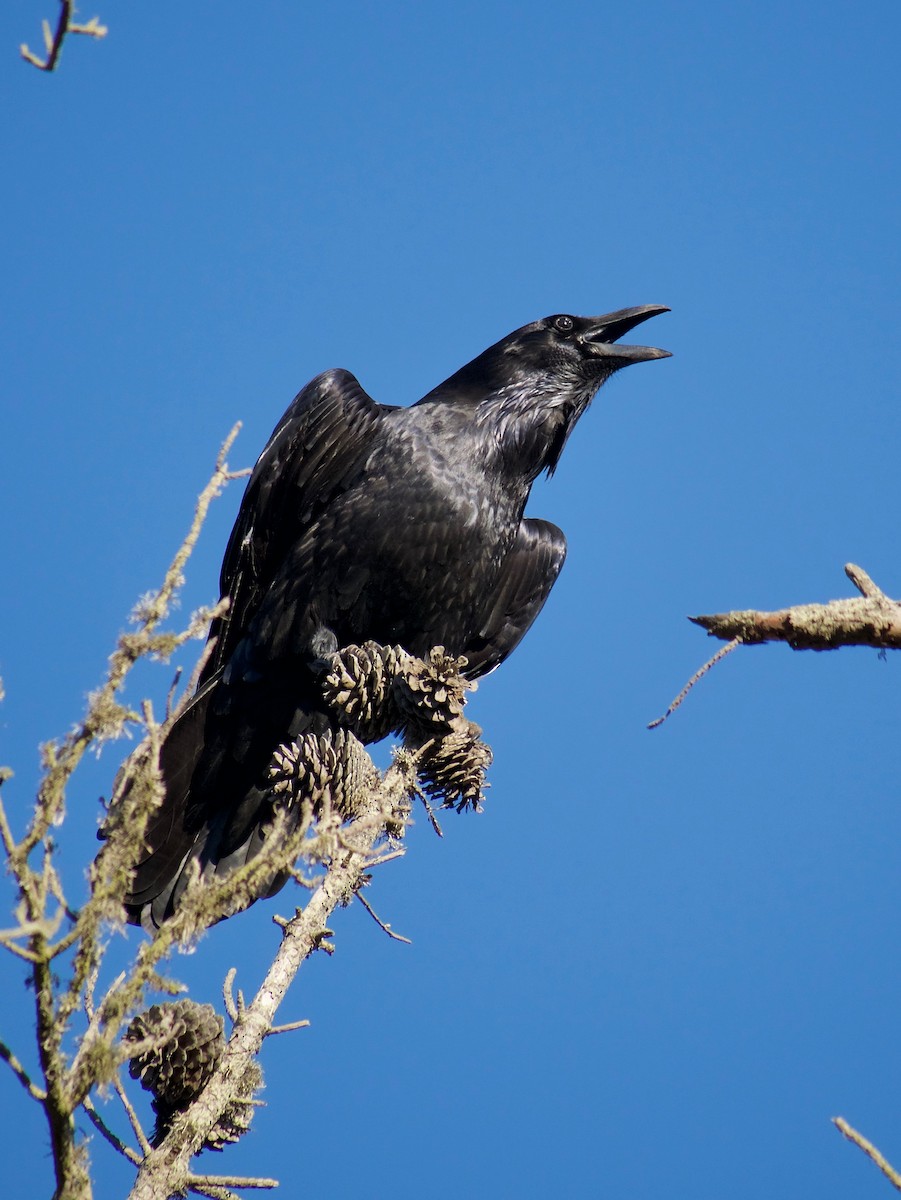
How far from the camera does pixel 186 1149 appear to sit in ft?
7.54

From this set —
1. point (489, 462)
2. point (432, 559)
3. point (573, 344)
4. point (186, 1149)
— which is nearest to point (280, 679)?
point (432, 559)

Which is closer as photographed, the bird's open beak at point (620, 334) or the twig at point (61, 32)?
the twig at point (61, 32)

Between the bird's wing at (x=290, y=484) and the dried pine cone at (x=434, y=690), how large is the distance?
5.57 feet

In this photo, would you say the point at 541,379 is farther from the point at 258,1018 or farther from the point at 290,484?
the point at 258,1018

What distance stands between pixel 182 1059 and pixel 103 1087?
0.91m

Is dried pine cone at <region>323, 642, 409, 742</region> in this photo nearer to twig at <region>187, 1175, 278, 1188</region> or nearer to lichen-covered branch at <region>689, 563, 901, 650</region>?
lichen-covered branch at <region>689, 563, 901, 650</region>

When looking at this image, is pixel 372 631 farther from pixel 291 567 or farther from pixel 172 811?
pixel 172 811

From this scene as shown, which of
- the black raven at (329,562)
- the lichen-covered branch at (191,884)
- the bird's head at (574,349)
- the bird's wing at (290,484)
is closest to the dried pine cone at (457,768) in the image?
the lichen-covered branch at (191,884)

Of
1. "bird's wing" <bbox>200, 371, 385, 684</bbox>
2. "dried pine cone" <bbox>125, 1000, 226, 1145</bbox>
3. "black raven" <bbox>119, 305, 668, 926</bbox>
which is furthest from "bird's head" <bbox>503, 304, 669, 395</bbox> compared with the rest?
"dried pine cone" <bbox>125, 1000, 226, 1145</bbox>

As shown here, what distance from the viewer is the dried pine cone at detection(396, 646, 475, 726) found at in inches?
135

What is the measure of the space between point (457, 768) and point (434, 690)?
0.86ft

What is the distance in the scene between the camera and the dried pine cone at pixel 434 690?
135 inches

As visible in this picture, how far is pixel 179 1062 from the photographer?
2656 millimetres

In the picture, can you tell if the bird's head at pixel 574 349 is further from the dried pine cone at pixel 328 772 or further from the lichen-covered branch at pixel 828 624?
the lichen-covered branch at pixel 828 624
